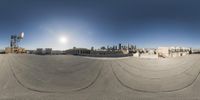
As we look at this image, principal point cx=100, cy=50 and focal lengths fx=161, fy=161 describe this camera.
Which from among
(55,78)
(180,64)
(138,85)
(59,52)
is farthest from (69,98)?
(180,64)

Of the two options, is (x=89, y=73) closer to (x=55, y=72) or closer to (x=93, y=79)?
(x=93, y=79)

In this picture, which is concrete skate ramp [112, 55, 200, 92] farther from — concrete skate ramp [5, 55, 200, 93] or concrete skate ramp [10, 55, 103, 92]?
concrete skate ramp [10, 55, 103, 92]

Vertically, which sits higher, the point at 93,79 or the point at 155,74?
the point at 155,74

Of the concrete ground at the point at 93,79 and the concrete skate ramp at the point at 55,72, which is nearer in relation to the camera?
the concrete ground at the point at 93,79

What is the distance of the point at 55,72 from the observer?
38.2ft

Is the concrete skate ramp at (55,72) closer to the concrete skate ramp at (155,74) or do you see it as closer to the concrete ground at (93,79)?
the concrete ground at (93,79)

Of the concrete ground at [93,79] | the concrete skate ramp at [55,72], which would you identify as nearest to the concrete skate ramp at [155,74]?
the concrete ground at [93,79]

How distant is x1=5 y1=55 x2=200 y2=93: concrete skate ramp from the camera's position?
1102 cm

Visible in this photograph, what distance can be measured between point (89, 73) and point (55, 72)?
2459mm

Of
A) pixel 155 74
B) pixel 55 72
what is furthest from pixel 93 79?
pixel 155 74

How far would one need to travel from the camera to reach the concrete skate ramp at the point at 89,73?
1102 centimetres

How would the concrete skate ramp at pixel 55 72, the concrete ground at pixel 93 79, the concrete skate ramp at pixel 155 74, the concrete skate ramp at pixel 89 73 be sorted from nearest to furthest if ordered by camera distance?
the concrete ground at pixel 93 79 → the concrete skate ramp at pixel 55 72 → the concrete skate ramp at pixel 89 73 → the concrete skate ramp at pixel 155 74

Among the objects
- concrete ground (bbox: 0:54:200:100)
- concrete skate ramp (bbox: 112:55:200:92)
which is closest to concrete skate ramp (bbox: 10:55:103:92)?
concrete ground (bbox: 0:54:200:100)

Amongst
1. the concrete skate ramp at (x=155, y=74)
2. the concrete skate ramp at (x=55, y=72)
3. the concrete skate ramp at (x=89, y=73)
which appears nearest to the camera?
the concrete skate ramp at (x=55, y=72)
